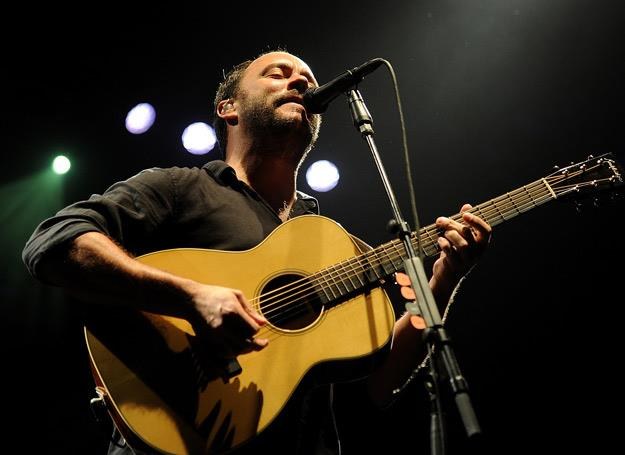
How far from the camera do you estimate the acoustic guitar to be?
1527 millimetres

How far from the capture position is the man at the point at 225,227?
160 centimetres

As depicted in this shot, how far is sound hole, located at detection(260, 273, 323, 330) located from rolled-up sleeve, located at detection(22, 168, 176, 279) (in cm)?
61

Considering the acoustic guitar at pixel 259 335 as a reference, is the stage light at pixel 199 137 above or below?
above

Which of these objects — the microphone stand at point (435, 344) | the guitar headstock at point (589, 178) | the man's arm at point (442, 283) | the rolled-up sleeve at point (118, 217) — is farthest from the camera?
the guitar headstock at point (589, 178)

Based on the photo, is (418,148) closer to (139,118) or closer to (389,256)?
(389,256)

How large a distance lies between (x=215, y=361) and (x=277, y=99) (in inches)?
69.8

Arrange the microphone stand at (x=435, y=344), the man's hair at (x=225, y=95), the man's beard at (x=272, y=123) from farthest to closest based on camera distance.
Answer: the man's hair at (x=225, y=95) → the man's beard at (x=272, y=123) → the microphone stand at (x=435, y=344)

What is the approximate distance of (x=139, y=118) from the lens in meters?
4.45

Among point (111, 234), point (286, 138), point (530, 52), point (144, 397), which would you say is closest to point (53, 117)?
point (286, 138)

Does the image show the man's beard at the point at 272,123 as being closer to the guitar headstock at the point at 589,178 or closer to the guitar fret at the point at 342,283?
the guitar fret at the point at 342,283

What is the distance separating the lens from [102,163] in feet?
14.6

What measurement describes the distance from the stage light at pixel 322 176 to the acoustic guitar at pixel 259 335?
2.45 metres

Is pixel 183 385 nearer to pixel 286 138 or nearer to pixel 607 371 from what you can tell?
pixel 286 138

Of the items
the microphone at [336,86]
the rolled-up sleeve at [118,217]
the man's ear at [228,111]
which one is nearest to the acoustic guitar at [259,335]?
the rolled-up sleeve at [118,217]
